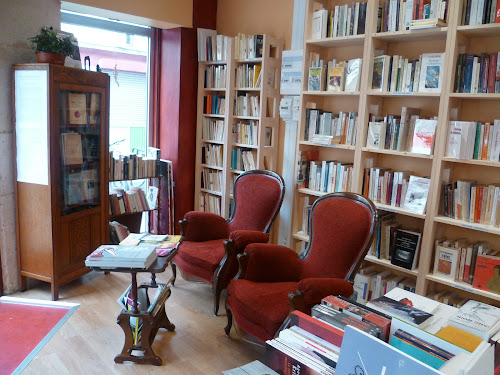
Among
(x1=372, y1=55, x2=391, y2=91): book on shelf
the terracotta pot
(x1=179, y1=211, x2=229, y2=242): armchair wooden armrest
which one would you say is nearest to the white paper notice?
the terracotta pot

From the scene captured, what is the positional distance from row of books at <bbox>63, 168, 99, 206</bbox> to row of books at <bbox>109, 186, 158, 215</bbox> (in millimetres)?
405

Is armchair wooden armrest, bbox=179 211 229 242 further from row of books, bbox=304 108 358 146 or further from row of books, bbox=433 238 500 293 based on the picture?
row of books, bbox=433 238 500 293

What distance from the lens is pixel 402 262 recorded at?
3.20 meters

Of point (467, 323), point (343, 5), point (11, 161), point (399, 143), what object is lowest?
point (467, 323)

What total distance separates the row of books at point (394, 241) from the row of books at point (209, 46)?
2353 millimetres

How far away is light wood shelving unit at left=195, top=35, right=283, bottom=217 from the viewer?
4.16 metres

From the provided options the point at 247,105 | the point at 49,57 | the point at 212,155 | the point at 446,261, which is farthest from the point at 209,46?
the point at 446,261

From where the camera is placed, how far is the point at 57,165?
3.46 m

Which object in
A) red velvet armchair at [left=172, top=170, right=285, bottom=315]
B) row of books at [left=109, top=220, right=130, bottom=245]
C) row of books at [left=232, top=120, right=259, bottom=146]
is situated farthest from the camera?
row of books at [left=232, top=120, right=259, bottom=146]

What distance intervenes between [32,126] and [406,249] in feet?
10.0

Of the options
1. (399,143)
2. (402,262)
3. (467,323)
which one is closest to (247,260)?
(402,262)

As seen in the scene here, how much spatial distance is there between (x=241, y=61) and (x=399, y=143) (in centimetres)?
190

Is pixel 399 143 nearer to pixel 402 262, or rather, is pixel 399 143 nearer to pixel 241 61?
pixel 402 262

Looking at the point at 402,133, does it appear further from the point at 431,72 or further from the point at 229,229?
the point at 229,229
